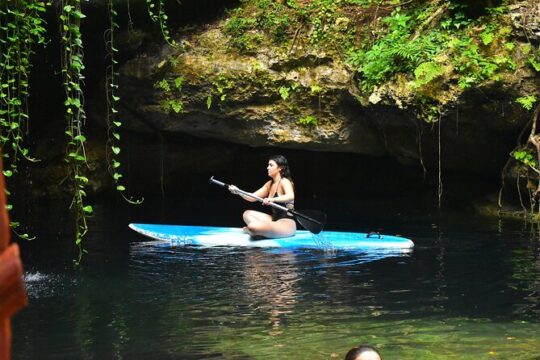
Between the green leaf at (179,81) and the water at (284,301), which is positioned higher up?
the green leaf at (179,81)

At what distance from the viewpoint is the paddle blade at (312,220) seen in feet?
32.3

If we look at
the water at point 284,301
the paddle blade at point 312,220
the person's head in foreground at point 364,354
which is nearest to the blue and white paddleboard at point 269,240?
the paddle blade at point 312,220

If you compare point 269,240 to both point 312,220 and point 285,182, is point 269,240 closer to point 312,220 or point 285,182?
point 312,220

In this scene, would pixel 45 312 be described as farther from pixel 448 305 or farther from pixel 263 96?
pixel 263 96

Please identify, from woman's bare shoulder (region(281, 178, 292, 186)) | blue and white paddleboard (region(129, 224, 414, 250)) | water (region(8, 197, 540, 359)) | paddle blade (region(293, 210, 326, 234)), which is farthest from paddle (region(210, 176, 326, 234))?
water (region(8, 197, 540, 359))

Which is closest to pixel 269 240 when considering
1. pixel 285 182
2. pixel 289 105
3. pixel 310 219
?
pixel 310 219

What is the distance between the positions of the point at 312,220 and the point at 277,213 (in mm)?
595

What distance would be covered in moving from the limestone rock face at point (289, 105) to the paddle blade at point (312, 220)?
6.93 ft

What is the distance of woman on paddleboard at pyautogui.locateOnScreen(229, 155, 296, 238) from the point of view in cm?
1002

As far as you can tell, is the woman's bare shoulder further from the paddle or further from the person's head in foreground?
the person's head in foreground

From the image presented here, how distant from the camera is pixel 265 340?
577cm

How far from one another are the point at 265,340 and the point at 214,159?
10075mm

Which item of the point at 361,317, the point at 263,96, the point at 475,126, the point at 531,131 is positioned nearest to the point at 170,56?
the point at 263,96

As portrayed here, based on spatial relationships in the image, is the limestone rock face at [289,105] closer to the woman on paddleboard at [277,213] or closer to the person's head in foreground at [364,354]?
the woman on paddleboard at [277,213]
